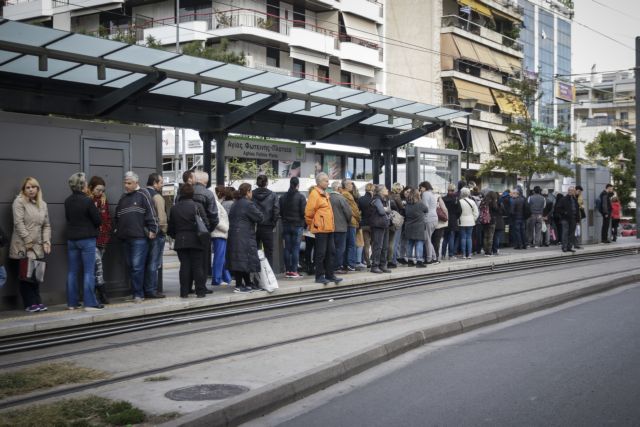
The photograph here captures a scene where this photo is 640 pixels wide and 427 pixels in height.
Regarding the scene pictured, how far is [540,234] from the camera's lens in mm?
25922

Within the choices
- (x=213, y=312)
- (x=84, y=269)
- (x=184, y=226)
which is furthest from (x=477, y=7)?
(x=84, y=269)

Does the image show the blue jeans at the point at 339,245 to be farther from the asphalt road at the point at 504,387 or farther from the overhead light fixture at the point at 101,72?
the asphalt road at the point at 504,387

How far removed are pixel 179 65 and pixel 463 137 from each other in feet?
160

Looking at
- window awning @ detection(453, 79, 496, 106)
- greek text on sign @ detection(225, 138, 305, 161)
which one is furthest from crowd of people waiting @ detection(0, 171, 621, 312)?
window awning @ detection(453, 79, 496, 106)

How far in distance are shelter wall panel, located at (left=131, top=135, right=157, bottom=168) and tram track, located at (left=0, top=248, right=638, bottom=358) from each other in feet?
8.63

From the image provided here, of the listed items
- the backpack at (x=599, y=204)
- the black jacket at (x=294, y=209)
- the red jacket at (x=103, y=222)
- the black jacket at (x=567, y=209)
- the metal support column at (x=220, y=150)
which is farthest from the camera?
the backpack at (x=599, y=204)

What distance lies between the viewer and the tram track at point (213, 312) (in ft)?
30.4

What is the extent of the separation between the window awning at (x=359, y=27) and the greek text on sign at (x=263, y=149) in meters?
36.2

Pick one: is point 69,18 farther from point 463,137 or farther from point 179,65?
point 179,65

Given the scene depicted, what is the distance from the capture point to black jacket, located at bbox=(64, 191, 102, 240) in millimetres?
11062

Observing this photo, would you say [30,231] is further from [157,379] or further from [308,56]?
[308,56]

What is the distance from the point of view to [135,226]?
470 inches

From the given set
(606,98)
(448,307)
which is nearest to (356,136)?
(448,307)

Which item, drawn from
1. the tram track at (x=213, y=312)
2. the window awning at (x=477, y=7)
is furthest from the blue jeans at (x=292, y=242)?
the window awning at (x=477, y=7)
